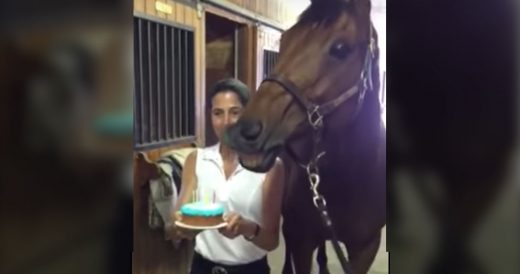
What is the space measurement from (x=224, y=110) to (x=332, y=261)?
38cm

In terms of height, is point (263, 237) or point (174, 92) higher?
point (174, 92)

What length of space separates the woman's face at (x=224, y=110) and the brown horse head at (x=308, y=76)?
0.8 inches

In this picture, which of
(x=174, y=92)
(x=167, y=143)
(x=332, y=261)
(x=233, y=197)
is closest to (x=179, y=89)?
(x=174, y=92)

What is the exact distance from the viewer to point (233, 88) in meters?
1.25

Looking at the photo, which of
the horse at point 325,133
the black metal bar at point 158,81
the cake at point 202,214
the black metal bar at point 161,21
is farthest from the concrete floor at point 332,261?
the black metal bar at point 161,21

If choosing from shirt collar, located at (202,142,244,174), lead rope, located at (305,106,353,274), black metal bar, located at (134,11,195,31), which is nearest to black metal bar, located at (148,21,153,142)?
black metal bar, located at (134,11,195,31)

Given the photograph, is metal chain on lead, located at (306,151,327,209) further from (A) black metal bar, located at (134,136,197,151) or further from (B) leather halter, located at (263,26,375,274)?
(A) black metal bar, located at (134,136,197,151)

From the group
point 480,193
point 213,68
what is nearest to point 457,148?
point 480,193

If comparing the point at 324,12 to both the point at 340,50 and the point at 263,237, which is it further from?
the point at 263,237

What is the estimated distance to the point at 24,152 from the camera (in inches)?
57.3

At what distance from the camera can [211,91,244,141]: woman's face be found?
1246 mm

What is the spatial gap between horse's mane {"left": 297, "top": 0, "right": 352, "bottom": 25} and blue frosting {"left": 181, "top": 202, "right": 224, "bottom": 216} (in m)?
0.41

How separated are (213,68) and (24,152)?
1.75ft

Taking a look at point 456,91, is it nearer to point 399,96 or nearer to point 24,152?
point 399,96
